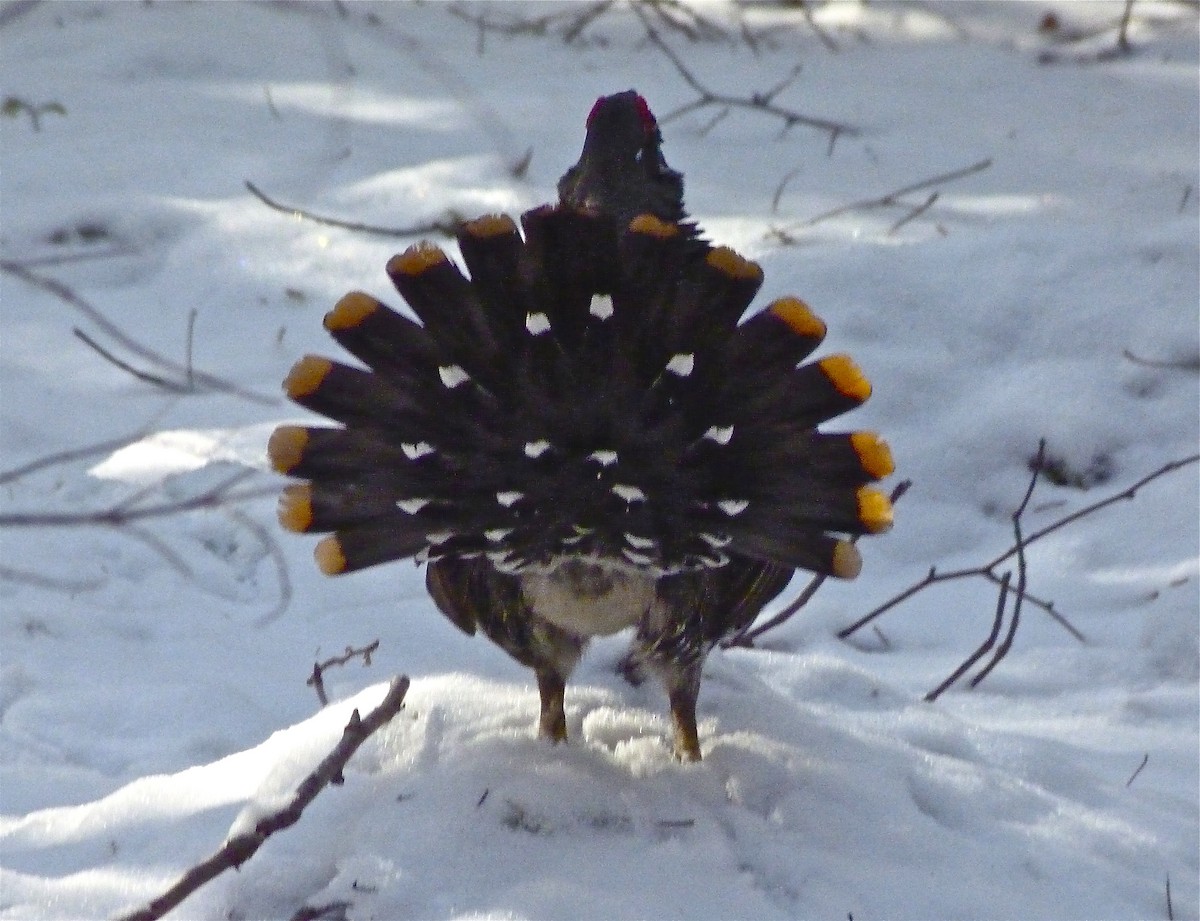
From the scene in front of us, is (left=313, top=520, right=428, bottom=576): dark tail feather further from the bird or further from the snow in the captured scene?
the snow

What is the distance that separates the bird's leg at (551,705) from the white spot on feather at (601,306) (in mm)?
945

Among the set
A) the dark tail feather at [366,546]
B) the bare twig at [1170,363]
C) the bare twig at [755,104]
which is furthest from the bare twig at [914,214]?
the dark tail feather at [366,546]

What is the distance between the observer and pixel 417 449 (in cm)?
237

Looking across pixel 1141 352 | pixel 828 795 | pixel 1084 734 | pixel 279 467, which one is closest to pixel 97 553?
pixel 279 467

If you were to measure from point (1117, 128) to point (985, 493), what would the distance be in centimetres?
277

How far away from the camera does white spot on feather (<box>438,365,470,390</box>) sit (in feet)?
7.55

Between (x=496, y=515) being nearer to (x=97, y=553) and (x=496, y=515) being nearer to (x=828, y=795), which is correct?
(x=828, y=795)

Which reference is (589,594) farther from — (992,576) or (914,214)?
(914,214)

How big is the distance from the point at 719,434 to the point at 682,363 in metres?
0.14

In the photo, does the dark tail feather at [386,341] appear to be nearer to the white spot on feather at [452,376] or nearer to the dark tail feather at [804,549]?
the white spot on feather at [452,376]

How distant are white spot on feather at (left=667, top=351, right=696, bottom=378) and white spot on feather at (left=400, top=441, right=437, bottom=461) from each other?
1.30 ft

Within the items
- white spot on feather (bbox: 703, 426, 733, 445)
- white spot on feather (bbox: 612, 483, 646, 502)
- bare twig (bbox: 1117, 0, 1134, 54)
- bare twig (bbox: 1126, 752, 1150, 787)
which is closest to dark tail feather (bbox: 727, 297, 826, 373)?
white spot on feather (bbox: 703, 426, 733, 445)

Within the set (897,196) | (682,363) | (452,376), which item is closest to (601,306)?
(682,363)

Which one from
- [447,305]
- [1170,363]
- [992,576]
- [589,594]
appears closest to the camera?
[447,305]
